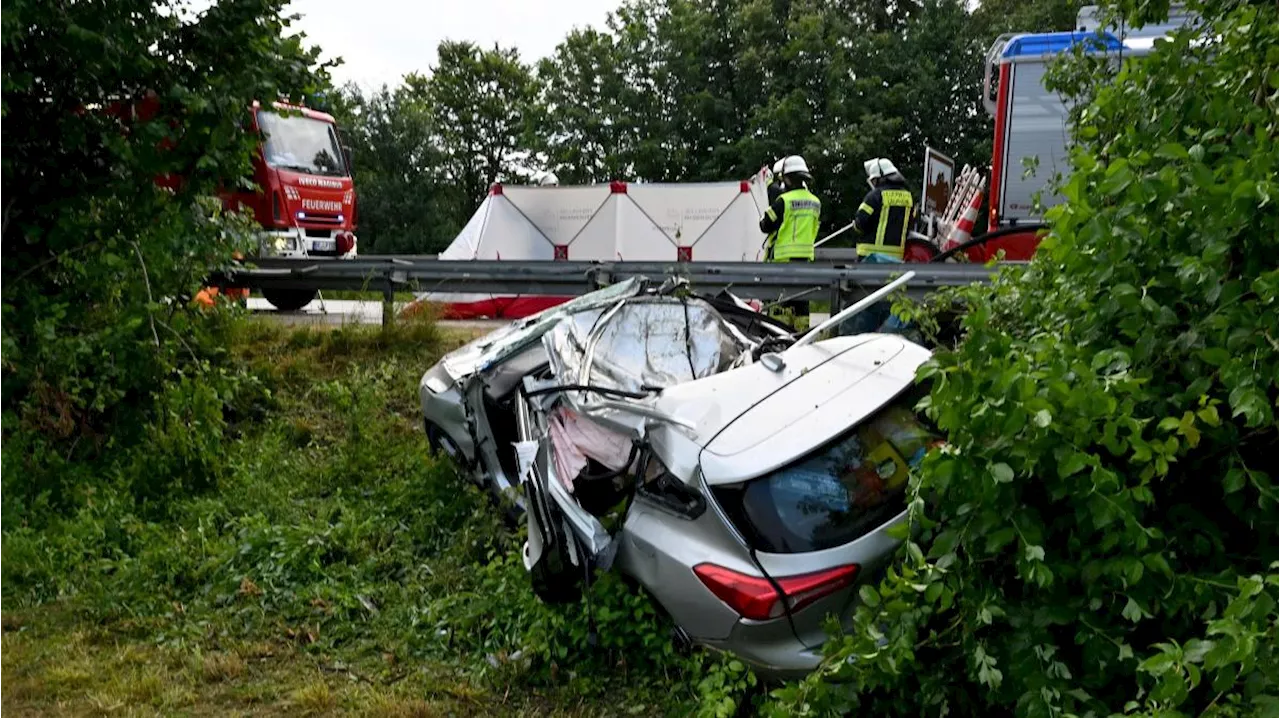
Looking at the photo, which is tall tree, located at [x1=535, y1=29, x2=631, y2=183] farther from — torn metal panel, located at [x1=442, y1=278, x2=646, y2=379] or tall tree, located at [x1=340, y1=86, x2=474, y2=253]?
torn metal panel, located at [x1=442, y1=278, x2=646, y2=379]

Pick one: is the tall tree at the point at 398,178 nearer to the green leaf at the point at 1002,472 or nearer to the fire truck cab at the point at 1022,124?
the fire truck cab at the point at 1022,124

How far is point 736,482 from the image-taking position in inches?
145

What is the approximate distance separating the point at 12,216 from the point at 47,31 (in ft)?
4.27

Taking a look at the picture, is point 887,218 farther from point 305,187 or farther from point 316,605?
point 305,187

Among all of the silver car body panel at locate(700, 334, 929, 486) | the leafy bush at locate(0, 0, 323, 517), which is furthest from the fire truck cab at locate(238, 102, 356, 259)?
the silver car body panel at locate(700, 334, 929, 486)

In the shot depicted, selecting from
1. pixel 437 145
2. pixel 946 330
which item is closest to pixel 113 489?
pixel 946 330

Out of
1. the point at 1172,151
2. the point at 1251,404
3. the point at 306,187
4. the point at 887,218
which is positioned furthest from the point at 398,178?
the point at 1251,404

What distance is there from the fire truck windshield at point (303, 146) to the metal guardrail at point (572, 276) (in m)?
5.00

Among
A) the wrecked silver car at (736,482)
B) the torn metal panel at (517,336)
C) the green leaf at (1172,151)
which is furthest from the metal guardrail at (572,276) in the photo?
the green leaf at (1172,151)

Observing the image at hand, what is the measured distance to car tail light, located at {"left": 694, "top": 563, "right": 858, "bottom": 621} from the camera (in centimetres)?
352

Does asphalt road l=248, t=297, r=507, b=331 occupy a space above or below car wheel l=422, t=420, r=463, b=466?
above

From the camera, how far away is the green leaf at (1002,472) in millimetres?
2699

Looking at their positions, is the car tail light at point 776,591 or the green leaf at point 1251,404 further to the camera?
the car tail light at point 776,591

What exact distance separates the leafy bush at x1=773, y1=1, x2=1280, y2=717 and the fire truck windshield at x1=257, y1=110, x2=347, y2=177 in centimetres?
1189
